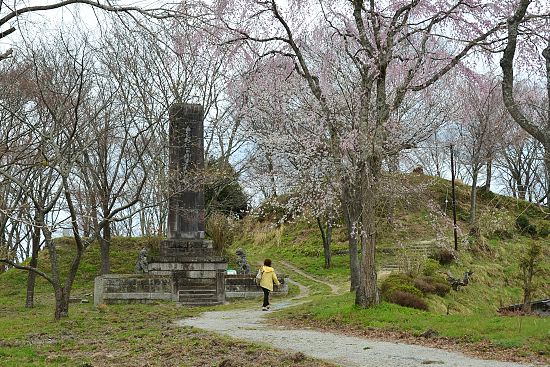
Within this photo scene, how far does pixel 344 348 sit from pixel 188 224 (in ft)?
43.1

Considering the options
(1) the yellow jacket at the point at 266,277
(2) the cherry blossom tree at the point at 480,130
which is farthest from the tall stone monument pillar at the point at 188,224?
(2) the cherry blossom tree at the point at 480,130

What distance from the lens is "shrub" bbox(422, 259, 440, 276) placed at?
20.5m

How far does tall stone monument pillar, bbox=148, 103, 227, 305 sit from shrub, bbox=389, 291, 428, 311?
7.44 m

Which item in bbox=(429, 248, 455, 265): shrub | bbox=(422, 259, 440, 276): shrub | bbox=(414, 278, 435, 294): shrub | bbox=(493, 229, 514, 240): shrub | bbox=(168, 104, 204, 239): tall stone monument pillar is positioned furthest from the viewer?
bbox=(493, 229, 514, 240): shrub

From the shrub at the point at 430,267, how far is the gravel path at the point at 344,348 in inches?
386

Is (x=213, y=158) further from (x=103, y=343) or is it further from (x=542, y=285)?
(x=103, y=343)

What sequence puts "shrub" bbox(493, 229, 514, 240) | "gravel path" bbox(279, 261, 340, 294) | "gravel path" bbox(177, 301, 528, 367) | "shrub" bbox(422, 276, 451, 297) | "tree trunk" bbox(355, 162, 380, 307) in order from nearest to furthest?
"gravel path" bbox(177, 301, 528, 367) < "tree trunk" bbox(355, 162, 380, 307) < "shrub" bbox(422, 276, 451, 297) < "gravel path" bbox(279, 261, 340, 294) < "shrub" bbox(493, 229, 514, 240)

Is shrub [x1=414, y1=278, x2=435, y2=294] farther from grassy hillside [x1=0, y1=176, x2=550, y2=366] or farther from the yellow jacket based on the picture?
the yellow jacket

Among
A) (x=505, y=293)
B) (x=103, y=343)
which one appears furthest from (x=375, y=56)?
(x=505, y=293)

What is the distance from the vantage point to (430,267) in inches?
839

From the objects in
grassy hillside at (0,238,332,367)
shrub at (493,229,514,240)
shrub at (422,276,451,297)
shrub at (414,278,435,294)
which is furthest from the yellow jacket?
shrub at (493,229,514,240)

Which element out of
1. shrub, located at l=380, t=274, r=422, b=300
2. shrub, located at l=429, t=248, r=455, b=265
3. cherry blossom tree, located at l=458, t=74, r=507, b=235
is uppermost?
cherry blossom tree, located at l=458, t=74, r=507, b=235

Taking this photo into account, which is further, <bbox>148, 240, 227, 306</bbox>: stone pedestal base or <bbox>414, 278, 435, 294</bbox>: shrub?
<bbox>148, 240, 227, 306</bbox>: stone pedestal base

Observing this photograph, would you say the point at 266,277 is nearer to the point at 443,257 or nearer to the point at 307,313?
the point at 307,313
